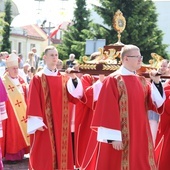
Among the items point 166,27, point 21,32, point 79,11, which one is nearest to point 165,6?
point 166,27

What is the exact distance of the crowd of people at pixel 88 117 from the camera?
196 inches

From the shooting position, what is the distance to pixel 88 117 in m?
6.98

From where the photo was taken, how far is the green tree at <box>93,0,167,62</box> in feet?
74.8

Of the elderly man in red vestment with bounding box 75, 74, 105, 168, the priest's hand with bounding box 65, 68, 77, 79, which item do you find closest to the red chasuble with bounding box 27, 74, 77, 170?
the priest's hand with bounding box 65, 68, 77, 79

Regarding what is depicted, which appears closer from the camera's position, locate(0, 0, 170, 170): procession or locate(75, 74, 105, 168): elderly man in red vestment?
locate(0, 0, 170, 170): procession

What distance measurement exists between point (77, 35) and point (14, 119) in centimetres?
2154

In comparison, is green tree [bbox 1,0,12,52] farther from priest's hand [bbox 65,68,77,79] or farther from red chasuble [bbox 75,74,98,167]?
priest's hand [bbox 65,68,77,79]

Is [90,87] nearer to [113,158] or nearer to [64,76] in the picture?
[64,76]

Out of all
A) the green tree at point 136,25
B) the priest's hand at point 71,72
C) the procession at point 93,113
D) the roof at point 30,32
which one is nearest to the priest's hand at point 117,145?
the procession at point 93,113

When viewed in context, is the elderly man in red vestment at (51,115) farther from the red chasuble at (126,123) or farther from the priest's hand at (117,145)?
the priest's hand at (117,145)

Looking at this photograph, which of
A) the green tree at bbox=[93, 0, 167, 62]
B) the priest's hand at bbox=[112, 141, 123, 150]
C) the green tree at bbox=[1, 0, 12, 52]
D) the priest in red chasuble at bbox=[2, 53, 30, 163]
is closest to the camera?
the priest's hand at bbox=[112, 141, 123, 150]

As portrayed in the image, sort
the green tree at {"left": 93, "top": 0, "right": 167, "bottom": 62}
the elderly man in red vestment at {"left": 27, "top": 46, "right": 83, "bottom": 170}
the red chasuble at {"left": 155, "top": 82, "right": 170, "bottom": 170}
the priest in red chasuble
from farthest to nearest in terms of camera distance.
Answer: the green tree at {"left": 93, "top": 0, "right": 167, "bottom": 62}
the priest in red chasuble
the elderly man in red vestment at {"left": 27, "top": 46, "right": 83, "bottom": 170}
the red chasuble at {"left": 155, "top": 82, "right": 170, "bottom": 170}

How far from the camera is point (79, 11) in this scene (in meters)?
32.7

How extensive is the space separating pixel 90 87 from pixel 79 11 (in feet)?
87.6
